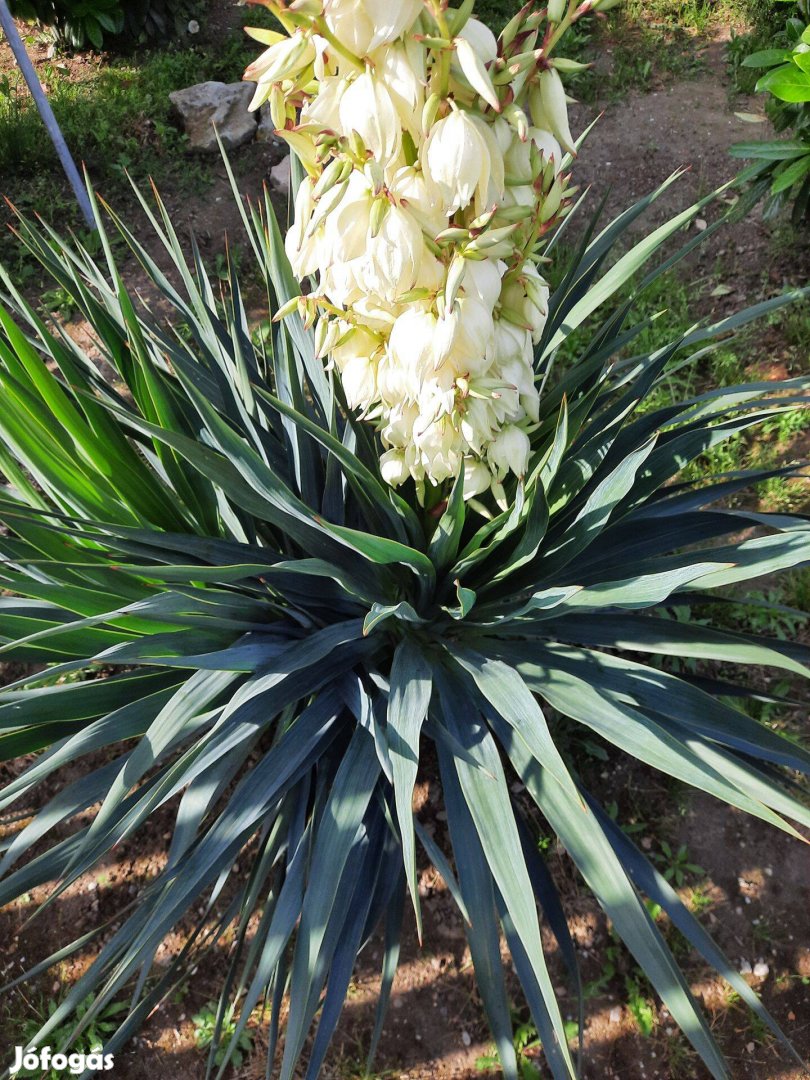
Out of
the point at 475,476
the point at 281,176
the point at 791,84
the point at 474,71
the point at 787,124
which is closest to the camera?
the point at 474,71

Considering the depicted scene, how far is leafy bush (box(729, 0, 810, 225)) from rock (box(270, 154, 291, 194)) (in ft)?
5.34

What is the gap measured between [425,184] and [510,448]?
36 centimetres

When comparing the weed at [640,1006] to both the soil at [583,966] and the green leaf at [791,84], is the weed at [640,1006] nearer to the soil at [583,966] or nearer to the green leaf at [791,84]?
the soil at [583,966]

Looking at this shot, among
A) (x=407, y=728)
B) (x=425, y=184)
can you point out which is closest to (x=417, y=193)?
(x=425, y=184)

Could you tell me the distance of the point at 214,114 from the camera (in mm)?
3172

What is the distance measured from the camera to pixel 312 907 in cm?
104

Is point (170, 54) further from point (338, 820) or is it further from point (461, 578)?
point (338, 820)

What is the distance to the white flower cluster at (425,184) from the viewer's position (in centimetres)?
71

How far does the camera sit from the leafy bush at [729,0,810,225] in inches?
82.1

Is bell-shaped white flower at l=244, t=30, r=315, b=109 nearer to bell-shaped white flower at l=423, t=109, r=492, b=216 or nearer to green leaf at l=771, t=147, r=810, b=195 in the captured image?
bell-shaped white flower at l=423, t=109, r=492, b=216

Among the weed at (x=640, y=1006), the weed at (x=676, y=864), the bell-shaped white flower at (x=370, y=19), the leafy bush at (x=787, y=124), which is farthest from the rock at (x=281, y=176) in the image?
the weed at (x=640, y=1006)

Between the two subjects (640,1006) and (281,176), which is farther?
(281,176)

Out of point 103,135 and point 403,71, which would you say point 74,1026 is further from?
point 103,135

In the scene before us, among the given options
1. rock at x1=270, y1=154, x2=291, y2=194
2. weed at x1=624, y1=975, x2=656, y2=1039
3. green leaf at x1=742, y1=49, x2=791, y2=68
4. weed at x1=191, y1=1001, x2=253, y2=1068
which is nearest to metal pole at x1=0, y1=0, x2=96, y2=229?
rock at x1=270, y1=154, x2=291, y2=194
